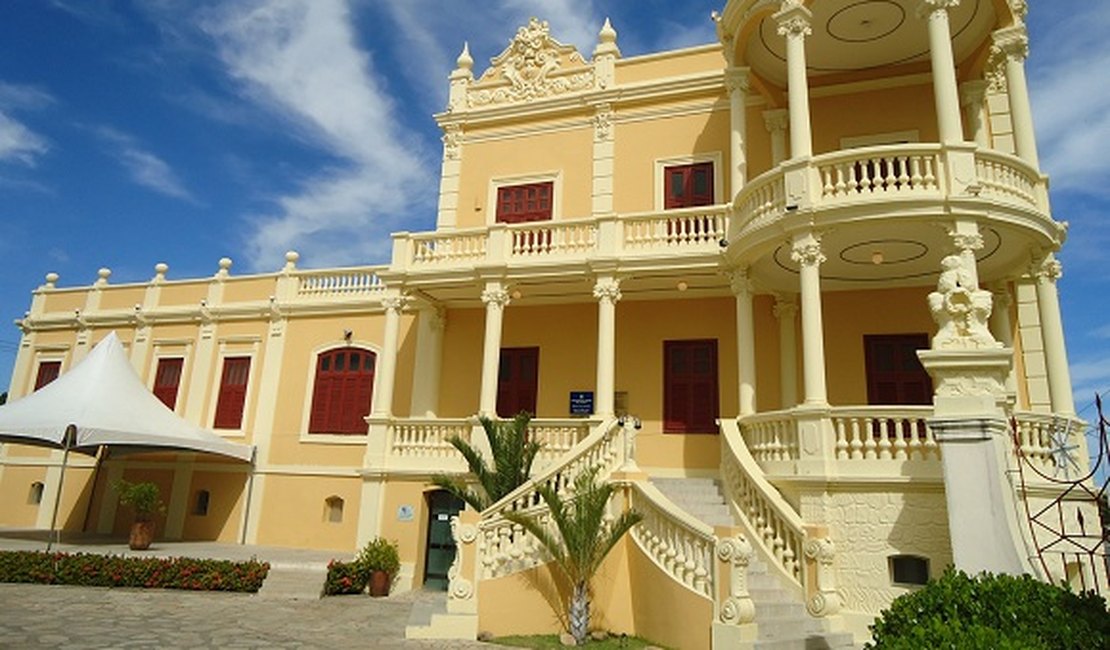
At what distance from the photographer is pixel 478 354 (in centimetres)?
1609

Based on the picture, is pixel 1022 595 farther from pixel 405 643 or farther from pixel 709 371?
pixel 709 371

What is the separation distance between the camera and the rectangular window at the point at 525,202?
53.9ft

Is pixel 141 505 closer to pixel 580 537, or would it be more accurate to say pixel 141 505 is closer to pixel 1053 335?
pixel 580 537

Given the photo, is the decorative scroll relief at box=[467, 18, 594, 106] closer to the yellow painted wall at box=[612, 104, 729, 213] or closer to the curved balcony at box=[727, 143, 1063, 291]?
the yellow painted wall at box=[612, 104, 729, 213]

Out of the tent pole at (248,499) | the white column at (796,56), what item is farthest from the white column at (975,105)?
the tent pole at (248,499)

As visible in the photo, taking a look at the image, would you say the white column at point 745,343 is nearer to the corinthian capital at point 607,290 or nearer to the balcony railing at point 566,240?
the balcony railing at point 566,240

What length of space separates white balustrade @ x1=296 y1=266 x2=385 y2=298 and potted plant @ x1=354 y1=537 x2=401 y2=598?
7068 mm

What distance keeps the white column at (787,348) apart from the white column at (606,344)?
125 inches

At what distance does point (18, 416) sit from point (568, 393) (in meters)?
11.5

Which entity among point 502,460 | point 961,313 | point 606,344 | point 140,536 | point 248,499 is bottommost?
point 140,536

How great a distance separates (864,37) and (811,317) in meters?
5.79

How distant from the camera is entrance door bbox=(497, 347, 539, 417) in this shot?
51.2 feet

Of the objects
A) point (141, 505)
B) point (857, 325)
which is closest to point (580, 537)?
point (857, 325)

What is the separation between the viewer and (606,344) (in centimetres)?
1308
